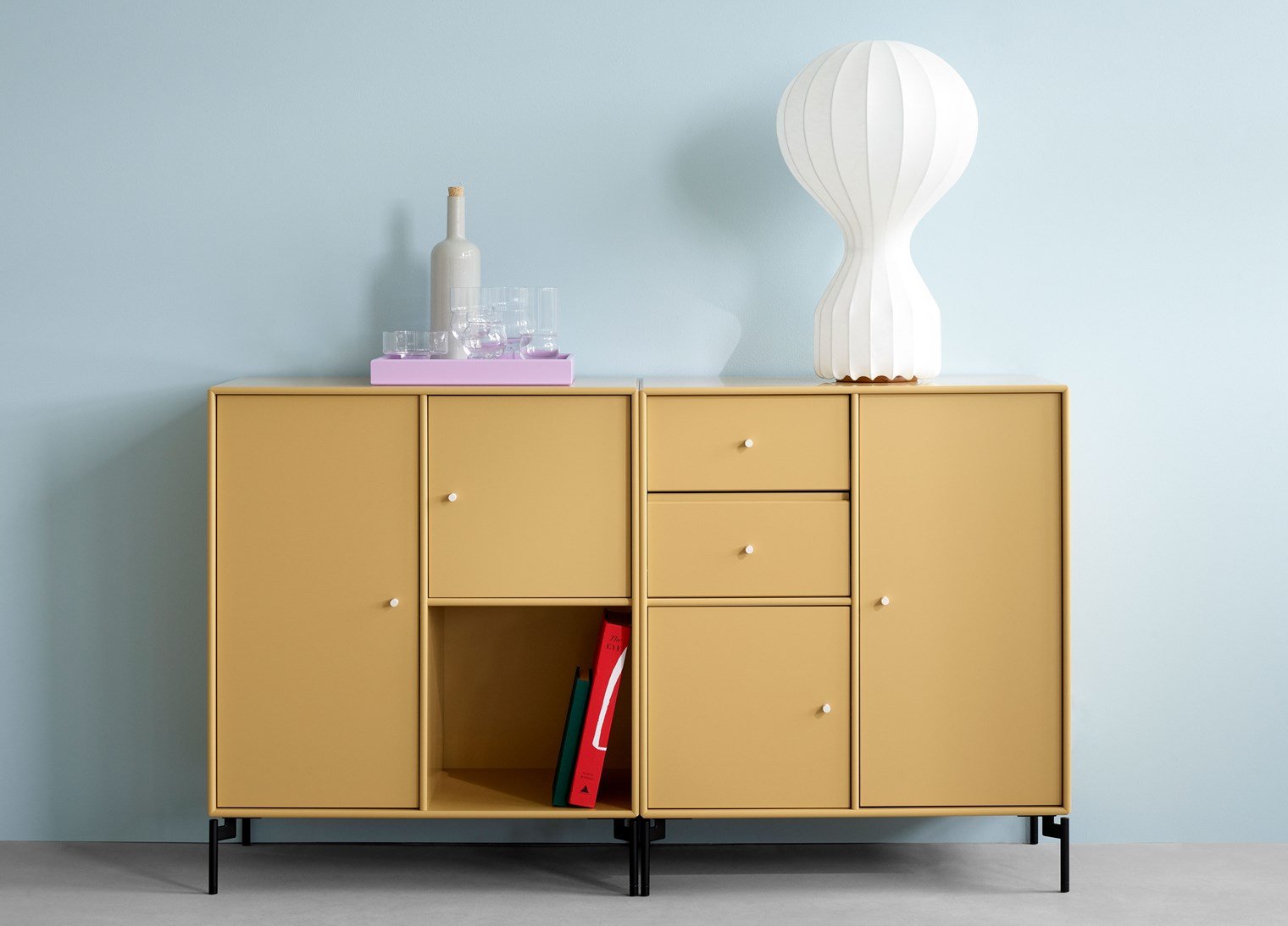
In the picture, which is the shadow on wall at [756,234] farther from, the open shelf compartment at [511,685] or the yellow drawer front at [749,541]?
the open shelf compartment at [511,685]

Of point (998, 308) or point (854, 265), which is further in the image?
point (998, 308)

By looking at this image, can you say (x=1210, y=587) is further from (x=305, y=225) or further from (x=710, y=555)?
(x=305, y=225)

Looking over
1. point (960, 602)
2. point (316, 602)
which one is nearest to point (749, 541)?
point (960, 602)

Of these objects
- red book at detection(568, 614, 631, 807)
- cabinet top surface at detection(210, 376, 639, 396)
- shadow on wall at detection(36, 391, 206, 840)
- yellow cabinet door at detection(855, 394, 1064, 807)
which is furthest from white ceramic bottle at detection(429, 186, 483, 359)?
yellow cabinet door at detection(855, 394, 1064, 807)

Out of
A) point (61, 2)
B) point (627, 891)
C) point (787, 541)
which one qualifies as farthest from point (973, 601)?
point (61, 2)

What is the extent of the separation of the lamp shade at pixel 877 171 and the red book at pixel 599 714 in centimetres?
69

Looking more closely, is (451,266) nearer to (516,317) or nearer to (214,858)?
(516,317)

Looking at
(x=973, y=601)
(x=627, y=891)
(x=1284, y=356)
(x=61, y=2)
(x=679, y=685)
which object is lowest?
(x=627, y=891)

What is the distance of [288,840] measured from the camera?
2.84m

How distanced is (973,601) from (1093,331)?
0.75 m

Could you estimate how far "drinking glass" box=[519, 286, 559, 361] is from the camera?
2607 mm

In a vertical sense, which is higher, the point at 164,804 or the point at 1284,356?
the point at 1284,356

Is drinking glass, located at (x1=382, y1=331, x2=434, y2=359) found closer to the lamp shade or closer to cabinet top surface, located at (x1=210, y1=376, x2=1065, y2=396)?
cabinet top surface, located at (x1=210, y1=376, x2=1065, y2=396)

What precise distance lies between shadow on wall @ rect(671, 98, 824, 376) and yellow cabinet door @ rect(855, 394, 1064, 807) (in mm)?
415
